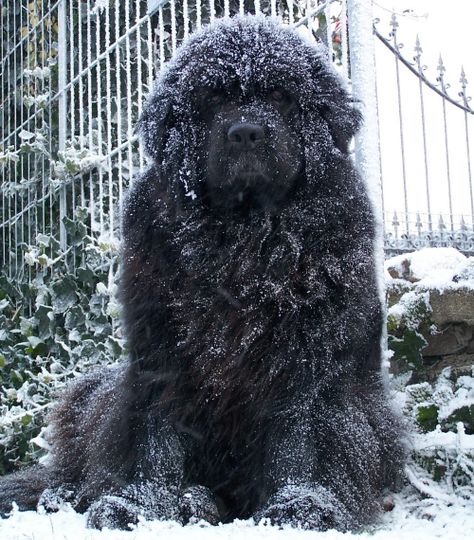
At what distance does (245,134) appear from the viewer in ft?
8.85

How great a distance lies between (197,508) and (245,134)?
120cm

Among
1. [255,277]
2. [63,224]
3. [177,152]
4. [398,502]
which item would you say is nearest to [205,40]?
[177,152]

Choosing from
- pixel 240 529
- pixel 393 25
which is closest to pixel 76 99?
pixel 393 25

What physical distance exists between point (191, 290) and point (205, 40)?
3.15 ft

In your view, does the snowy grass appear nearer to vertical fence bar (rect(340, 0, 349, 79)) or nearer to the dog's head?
the dog's head

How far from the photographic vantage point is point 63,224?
5.73 m

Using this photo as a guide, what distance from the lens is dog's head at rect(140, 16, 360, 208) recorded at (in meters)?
2.76

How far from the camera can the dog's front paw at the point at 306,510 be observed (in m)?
2.33

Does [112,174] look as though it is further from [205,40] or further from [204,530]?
[204,530]

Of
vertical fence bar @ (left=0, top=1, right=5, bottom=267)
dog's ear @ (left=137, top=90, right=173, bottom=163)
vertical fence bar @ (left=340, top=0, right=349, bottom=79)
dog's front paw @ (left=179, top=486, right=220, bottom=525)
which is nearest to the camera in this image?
dog's front paw @ (left=179, top=486, right=220, bottom=525)

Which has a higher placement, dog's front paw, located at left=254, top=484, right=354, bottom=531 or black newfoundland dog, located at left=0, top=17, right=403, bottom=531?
black newfoundland dog, located at left=0, top=17, right=403, bottom=531

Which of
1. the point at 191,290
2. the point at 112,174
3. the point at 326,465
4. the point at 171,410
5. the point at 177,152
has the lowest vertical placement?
the point at 326,465

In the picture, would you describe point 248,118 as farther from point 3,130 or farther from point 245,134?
point 3,130

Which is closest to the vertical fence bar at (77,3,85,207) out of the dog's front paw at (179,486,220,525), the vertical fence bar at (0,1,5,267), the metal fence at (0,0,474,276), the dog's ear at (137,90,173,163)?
the metal fence at (0,0,474,276)
